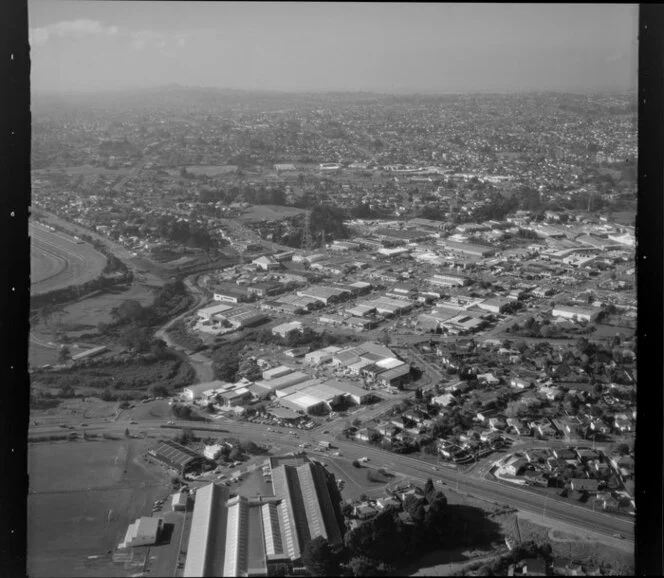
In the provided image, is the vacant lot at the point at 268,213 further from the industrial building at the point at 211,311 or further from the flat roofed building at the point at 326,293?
the industrial building at the point at 211,311

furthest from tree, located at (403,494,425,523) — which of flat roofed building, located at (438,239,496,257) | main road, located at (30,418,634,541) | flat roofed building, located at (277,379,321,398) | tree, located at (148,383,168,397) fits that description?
flat roofed building, located at (438,239,496,257)

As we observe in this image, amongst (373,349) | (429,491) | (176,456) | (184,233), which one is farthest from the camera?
(184,233)

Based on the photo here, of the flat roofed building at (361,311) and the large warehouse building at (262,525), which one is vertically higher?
the flat roofed building at (361,311)

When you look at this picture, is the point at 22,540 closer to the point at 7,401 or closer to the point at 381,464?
the point at 7,401

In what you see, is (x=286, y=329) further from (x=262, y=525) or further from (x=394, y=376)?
(x=262, y=525)

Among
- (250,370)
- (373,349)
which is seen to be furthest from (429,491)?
(373,349)

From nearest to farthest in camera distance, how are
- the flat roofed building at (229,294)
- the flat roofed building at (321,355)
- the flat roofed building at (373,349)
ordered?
the flat roofed building at (321,355) < the flat roofed building at (373,349) < the flat roofed building at (229,294)

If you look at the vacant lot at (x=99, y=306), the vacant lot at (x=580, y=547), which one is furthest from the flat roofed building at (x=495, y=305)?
the vacant lot at (x=99, y=306)
